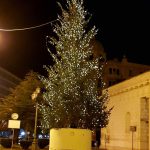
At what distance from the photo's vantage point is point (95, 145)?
61750 mm

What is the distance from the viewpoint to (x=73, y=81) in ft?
80.6

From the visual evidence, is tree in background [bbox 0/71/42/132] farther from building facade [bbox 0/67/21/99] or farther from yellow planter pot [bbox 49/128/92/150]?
Answer: building facade [bbox 0/67/21/99]

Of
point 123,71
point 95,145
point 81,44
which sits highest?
point 123,71

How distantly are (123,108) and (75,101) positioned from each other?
24992 mm

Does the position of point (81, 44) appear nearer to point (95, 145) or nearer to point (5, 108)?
point (5, 108)

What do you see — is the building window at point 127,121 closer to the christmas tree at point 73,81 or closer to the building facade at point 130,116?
the building facade at point 130,116

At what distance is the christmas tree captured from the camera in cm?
2475

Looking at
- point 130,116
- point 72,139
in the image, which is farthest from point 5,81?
point 72,139

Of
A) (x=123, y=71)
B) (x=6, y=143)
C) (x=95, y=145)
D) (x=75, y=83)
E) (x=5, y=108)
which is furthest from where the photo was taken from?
(x=123, y=71)

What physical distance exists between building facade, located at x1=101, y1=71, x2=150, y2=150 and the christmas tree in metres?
14.5

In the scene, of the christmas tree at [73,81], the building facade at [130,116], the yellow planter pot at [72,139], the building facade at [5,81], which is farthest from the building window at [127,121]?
the building facade at [5,81]

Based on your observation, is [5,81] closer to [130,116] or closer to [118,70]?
[118,70]

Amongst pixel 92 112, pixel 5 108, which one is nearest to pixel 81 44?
pixel 92 112

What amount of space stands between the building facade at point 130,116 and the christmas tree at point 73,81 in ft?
47.7
